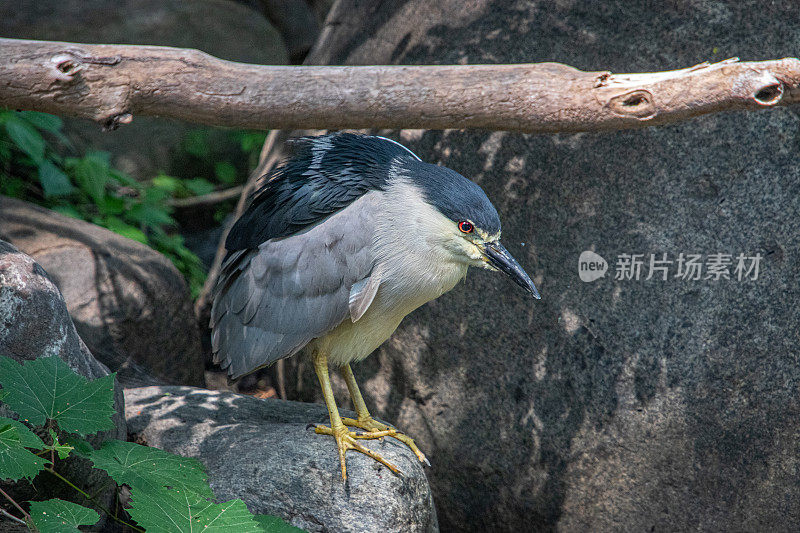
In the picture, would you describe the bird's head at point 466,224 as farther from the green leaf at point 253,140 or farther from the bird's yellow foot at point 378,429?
the green leaf at point 253,140

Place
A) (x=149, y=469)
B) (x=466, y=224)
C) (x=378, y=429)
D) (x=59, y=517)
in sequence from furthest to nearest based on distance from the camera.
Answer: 1. (x=378, y=429)
2. (x=466, y=224)
3. (x=149, y=469)
4. (x=59, y=517)

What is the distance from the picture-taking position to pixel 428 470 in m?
4.05

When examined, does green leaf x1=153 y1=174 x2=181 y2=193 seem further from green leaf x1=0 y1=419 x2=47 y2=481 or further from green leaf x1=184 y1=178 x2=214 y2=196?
green leaf x1=0 y1=419 x2=47 y2=481

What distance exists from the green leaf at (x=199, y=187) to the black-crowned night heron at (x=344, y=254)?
12.5ft

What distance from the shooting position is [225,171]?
7266 mm

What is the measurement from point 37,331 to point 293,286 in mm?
999

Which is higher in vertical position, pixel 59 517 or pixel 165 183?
pixel 59 517

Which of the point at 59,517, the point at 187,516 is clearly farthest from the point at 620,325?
the point at 59,517

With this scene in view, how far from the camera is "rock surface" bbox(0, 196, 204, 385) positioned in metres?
4.05

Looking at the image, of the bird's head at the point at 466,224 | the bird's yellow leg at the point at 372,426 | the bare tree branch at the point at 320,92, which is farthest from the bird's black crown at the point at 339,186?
the bird's yellow leg at the point at 372,426

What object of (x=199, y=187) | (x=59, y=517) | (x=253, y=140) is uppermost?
(x=59, y=517)

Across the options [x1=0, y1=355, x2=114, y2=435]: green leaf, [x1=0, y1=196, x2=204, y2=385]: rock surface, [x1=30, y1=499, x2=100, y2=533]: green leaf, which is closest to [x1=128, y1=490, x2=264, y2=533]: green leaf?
[x1=30, y1=499, x2=100, y2=533]: green leaf

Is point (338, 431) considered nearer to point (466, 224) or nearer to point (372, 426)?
point (372, 426)

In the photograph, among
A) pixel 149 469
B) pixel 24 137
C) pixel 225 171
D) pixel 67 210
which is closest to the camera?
pixel 149 469
